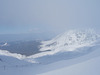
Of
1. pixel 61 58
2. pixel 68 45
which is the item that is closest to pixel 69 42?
pixel 68 45

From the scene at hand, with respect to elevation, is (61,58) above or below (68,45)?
below

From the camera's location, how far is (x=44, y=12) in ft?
5.39

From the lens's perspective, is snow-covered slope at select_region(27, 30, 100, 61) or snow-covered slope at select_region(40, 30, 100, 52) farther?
snow-covered slope at select_region(40, 30, 100, 52)

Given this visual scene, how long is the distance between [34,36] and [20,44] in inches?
9.3

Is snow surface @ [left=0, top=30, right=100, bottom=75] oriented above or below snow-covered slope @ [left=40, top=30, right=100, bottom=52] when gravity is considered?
below

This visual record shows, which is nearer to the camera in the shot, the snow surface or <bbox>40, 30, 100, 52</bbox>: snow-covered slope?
the snow surface

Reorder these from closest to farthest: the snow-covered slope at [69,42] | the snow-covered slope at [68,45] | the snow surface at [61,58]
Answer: the snow surface at [61,58], the snow-covered slope at [68,45], the snow-covered slope at [69,42]

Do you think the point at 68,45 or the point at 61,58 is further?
the point at 68,45

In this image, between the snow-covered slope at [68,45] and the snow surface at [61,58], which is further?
the snow-covered slope at [68,45]

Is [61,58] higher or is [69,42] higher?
[69,42]

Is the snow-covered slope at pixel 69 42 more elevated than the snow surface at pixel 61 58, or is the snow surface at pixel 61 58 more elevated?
the snow-covered slope at pixel 69 42

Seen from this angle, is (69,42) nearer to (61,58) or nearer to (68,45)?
(68,45)

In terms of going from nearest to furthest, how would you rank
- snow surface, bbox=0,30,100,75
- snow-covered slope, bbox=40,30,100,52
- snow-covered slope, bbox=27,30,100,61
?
snow surface, bbox=0,30,100,75 < snow-covered slope, bbox=27,30,100,61 < snow-covered slope, bbox=40,30,100,52

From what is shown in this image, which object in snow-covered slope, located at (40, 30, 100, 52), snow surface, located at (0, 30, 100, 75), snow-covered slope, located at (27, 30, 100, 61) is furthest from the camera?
snow-covered slope, located at (40, 30, 100, 52)
